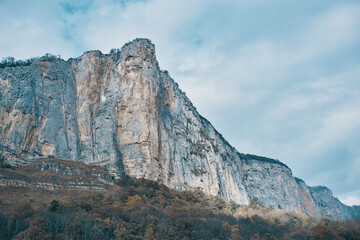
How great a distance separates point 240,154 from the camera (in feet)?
336

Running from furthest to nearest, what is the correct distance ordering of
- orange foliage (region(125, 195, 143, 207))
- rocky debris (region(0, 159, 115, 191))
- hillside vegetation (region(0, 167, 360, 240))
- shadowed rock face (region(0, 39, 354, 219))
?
shadowed rock face (region(0, 39, 354, 219)) → orange foliage (region(125, 195, 143, 207)) → rocky debris (region(0, 159, 115, 191)) → hillside vegetation (region(0, 167, 360, 240))

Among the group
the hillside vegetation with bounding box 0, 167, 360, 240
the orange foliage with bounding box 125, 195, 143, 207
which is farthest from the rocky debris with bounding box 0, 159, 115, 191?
the orange foliage with bounding box 125, 195, 143, 207

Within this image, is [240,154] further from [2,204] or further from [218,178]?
[2,204]

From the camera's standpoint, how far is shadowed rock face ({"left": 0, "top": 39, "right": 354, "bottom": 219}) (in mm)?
56562

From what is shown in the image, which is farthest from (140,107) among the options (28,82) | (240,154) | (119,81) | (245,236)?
(240,154)

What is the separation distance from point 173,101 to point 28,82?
2694cm

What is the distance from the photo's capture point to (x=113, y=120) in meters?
61.2

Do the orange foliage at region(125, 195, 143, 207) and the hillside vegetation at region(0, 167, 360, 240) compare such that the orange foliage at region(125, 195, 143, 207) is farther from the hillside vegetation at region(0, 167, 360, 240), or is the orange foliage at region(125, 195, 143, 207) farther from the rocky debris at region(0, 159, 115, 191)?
the rocky debris at region(0, 159, 115, 191)

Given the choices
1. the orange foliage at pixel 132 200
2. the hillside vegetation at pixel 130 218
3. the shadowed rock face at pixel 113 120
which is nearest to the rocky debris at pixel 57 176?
the hillside vegetation at pixel 130 218

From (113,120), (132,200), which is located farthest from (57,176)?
(113,120)

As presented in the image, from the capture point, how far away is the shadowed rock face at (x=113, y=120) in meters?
56.6

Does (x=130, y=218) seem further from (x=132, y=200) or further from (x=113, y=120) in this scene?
(x=113, y=120)

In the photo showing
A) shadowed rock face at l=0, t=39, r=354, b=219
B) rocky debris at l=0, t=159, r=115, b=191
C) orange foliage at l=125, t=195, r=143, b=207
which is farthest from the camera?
shadowed rock face at l=0, t=39, r=354, b=219

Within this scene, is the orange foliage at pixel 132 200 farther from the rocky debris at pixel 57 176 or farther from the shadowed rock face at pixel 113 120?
the shadowed rock face at pixel 113 120
